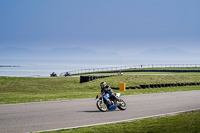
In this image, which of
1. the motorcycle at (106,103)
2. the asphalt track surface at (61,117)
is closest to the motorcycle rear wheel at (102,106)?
the motorcycle at (106,103)

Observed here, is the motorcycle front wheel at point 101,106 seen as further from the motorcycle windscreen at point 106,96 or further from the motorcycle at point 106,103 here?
the motorcycle windscreen at point 106,96

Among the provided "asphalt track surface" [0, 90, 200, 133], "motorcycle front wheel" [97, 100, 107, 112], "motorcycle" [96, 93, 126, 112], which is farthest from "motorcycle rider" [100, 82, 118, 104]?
"asphalt track surface" [0, 90, 200, 133]

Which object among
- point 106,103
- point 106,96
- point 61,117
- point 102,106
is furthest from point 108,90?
point 61,117

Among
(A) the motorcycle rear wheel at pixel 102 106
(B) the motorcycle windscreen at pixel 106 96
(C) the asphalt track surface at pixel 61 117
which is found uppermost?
(B) the motorcycle windscreen at pixel 106 96

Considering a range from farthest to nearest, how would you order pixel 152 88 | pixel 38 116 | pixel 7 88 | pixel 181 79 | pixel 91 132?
pixel 181 79
pixel 7 88
pixel 152 88
pixel 38 116
pixel 91 132

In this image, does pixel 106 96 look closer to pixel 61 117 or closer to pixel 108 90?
pixel 108 90

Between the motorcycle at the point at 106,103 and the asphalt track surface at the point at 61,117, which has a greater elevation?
the motorcycle at the point at 106,103

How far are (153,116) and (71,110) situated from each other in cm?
406

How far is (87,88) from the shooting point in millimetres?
38625

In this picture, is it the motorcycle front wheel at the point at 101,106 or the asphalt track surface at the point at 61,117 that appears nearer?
the asphalt track surface at the point at 61,117

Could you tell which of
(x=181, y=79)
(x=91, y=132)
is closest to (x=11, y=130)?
(x=91, y=132)

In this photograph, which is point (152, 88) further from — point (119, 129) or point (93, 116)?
point (119, 129)

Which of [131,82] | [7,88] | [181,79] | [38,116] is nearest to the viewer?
[38,116]

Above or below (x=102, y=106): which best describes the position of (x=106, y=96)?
above
